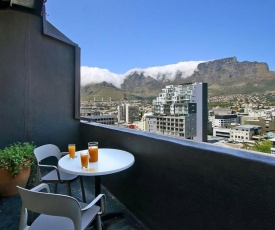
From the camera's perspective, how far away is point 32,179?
325cm

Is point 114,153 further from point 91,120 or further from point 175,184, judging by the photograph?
point 91,120

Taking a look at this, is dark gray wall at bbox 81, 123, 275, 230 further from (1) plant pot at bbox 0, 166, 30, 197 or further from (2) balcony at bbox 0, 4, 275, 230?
(1) plant pot at bbox 0, 166, 30, 197

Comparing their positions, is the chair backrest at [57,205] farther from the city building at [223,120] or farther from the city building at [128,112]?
the city building at [128,112]

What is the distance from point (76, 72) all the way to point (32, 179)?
2.14m

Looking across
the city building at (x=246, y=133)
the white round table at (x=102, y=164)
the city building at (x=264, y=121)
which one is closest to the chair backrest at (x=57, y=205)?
the white round table at (x=102, y=164)

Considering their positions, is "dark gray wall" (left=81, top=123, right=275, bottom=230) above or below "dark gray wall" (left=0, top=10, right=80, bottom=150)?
below

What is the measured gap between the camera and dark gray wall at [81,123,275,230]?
1.11 meters

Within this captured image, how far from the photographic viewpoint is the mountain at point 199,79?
11.4 feet

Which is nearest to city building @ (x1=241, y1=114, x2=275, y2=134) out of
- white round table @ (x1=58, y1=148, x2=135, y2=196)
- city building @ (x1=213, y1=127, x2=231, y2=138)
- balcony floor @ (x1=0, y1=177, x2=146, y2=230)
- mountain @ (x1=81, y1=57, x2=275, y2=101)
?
city building @ (x1=213, y1=127, x2=231, y2=138)

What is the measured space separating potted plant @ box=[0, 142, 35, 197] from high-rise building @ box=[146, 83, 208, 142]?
186cm

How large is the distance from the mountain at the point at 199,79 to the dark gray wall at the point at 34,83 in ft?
1.77

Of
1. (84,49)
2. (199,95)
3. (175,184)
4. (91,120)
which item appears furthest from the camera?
(84,49)

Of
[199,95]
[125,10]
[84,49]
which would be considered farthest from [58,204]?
[125,10]

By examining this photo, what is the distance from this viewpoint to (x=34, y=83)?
337 centimetres
